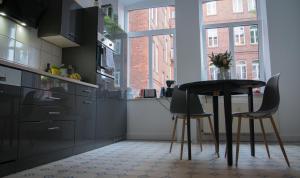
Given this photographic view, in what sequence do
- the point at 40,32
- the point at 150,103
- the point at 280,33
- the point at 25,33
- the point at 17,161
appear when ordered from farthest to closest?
the point at 150,103 → the point at 280,33 → the point at 40,32 → the point at 25,33 → the point at 17,161

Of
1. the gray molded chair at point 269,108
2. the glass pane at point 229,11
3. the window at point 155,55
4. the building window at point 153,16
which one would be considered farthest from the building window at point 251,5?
the gray molded chair at point 269,108

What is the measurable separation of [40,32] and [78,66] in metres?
0.68

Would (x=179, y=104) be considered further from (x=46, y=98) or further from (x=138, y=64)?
(x=138, y=64)

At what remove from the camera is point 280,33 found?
13.4 ft

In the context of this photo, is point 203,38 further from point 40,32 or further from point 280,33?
point 40,32

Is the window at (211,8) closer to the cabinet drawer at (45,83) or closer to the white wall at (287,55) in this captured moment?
the white wall at (287,55)

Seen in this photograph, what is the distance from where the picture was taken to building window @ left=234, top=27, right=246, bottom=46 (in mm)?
4492

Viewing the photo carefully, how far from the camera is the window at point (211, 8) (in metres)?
4.67

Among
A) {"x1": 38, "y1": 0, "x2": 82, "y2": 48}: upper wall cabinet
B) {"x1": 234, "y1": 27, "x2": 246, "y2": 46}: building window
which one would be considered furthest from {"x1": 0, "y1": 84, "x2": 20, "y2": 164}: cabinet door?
{"x1": 234, "y1": 27, "x2": 246, "y2": 46}: building window

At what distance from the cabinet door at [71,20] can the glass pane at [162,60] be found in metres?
1.88

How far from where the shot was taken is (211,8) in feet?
15.4

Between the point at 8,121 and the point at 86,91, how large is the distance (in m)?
1.25

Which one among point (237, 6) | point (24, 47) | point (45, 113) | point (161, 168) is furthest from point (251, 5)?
point (45, 113)

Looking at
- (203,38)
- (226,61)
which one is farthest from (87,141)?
(203,38)
